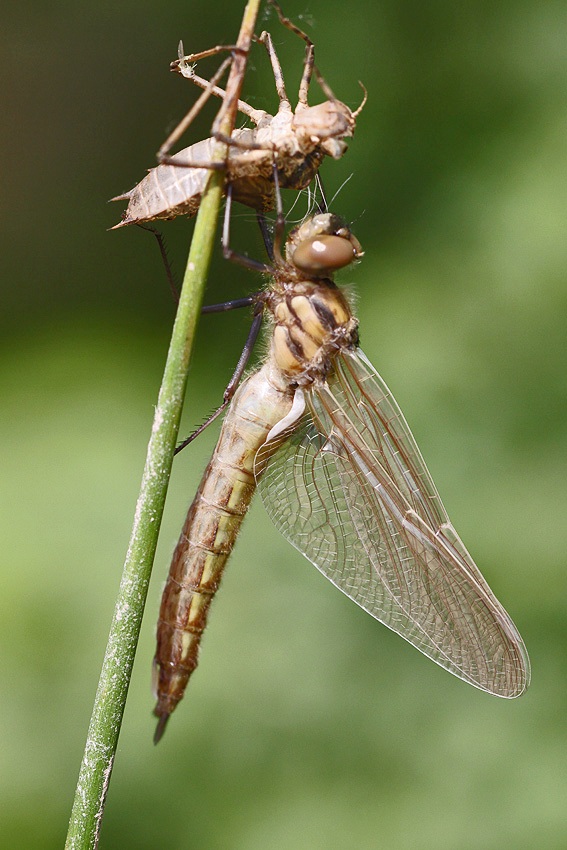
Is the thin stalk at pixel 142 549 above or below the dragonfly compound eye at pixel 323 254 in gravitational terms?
below

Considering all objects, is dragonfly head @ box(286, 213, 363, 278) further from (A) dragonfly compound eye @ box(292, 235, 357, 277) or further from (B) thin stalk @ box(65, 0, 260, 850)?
(B) thin stalk @ box(65, 0, 260, 850)

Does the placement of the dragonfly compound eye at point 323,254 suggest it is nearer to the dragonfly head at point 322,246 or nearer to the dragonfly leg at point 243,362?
the dragonfly head at point 322,246

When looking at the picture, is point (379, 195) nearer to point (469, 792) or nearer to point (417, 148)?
point (417, 148)

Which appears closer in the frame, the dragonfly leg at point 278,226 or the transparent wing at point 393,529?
the dragonfly leg at point 278,226

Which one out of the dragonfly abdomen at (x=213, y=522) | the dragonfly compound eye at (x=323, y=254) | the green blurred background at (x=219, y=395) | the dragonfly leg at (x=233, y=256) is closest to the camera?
the dragonfly leg at (x=233, y=256)

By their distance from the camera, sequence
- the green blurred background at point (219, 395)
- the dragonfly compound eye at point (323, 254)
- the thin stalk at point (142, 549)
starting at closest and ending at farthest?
the thin stalk at point (142, 549) → the dragonfly compound eye at point (323, 254) → the green blurred background at point (219, 395)

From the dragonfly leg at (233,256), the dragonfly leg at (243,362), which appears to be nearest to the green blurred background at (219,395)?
the dragonfly leg at (243,362)

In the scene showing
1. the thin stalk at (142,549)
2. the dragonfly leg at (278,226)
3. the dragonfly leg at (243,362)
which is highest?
the dragonfly leg at (278,226)
